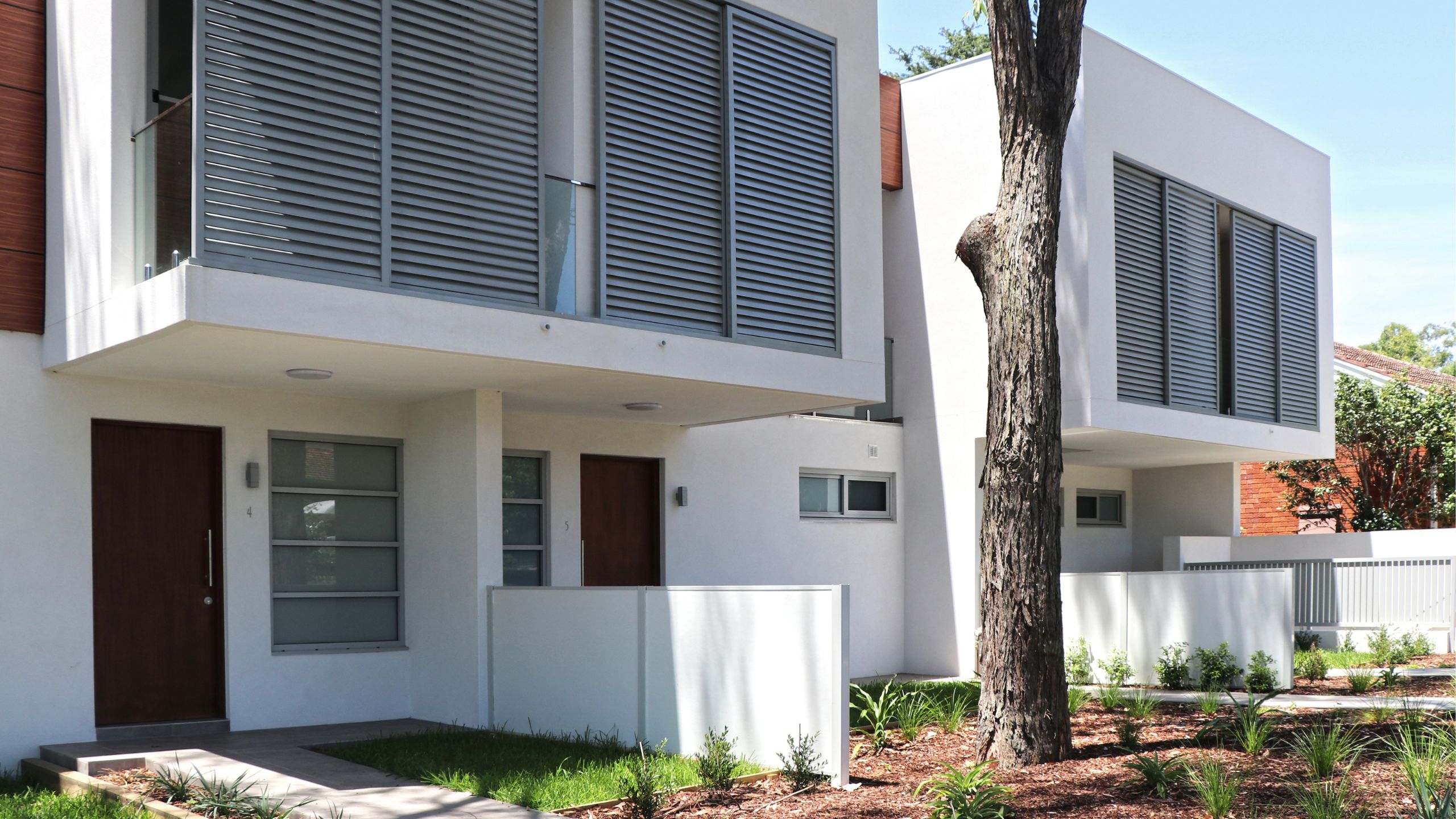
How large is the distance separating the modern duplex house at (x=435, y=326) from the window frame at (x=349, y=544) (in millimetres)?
33

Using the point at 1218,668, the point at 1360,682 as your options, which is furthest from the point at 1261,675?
the point at 1360,682

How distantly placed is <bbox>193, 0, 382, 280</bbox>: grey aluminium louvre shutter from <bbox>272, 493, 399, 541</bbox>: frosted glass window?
322 centimetres

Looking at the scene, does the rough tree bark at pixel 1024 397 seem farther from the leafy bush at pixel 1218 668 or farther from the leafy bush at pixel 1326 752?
the leafy bush at pixel 1218 668

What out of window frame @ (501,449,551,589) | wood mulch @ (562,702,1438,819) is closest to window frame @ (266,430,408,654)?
window frame @ (501,449,551,589)

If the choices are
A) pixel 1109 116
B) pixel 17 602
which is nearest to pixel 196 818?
pixel 17 602

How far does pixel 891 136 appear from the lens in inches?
657

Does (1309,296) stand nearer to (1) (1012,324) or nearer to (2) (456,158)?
(1) (1012,324)

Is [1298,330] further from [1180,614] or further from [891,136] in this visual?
[891,136]

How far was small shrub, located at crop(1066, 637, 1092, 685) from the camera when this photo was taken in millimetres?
14445

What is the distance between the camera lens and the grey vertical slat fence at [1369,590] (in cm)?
1777

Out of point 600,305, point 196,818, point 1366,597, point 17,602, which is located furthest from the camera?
point 1366,597

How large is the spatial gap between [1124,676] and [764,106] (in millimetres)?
7753

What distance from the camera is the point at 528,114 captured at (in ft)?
31.7

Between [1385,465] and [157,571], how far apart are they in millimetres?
21058
